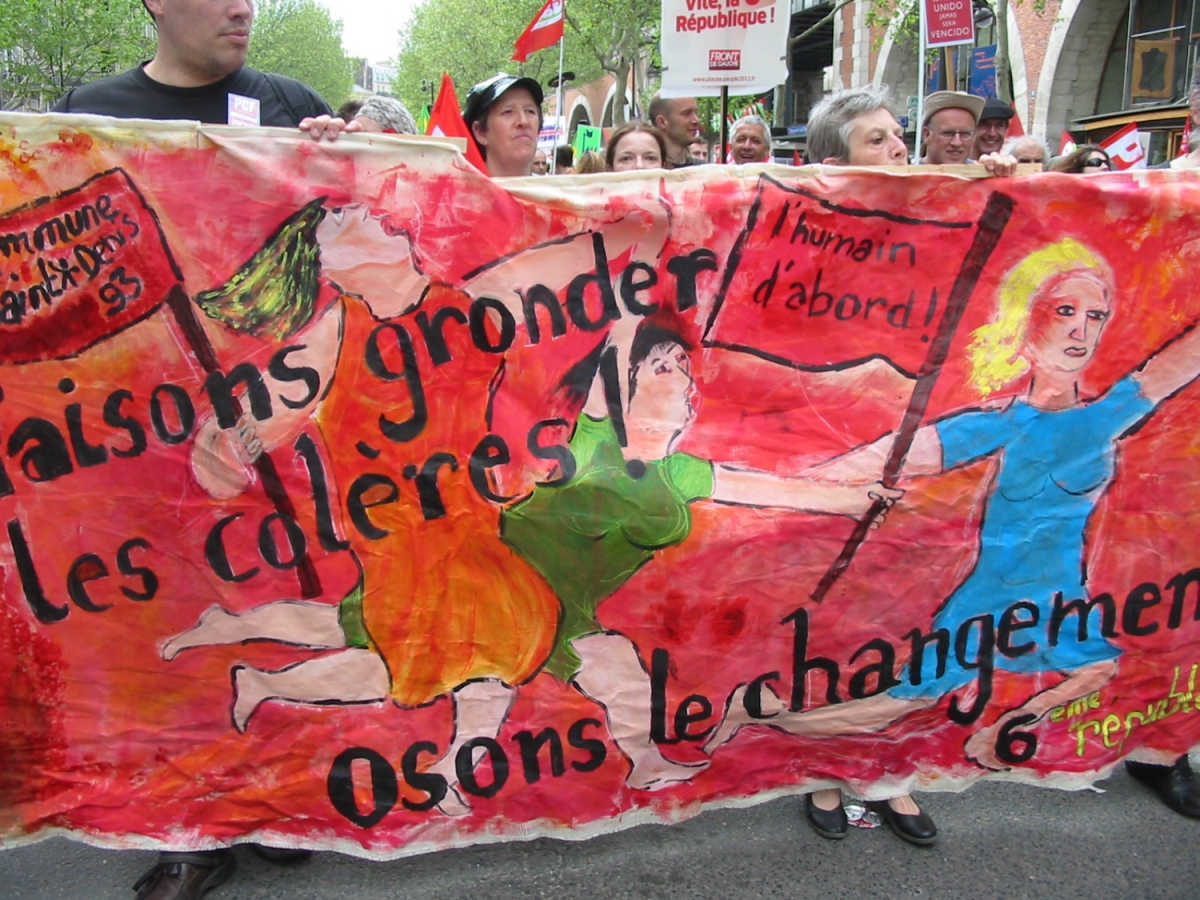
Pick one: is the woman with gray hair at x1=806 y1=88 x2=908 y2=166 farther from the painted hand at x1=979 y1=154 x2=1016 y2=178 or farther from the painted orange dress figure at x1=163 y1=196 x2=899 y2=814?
the painted orange dress figure at x1=163 y1=196 x2=899 y2=814

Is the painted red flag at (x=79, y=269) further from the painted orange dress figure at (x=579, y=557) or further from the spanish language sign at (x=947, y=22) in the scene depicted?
the spanish language sign at (x=947, y=22)

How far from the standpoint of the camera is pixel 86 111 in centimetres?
271

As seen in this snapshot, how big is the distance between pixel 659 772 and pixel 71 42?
23.6 meters

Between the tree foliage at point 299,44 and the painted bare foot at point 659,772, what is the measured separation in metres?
42.3

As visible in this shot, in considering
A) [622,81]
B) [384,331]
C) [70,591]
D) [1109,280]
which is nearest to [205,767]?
[70,591]

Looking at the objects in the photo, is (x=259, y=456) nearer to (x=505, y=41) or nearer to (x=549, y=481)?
(x=549, y=481)

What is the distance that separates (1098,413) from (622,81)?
28.4 m

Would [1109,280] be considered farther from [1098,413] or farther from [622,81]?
[622,81]

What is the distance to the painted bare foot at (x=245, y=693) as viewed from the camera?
237 cm

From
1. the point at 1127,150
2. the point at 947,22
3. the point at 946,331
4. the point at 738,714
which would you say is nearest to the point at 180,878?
the point at 738,714

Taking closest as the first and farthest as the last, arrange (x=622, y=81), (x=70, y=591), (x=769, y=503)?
1. (x=70, y=591)
2. (x=769, y=503)
3. (x=622, y=81)

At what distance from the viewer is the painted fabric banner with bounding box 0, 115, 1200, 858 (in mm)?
2320

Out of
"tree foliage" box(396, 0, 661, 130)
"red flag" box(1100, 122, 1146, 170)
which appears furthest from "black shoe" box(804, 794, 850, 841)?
"tree foliage" box(396, 0, 661, 130)

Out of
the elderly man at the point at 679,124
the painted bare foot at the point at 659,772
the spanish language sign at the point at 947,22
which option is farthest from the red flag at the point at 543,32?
the painted bare foot at the point at 659,772
